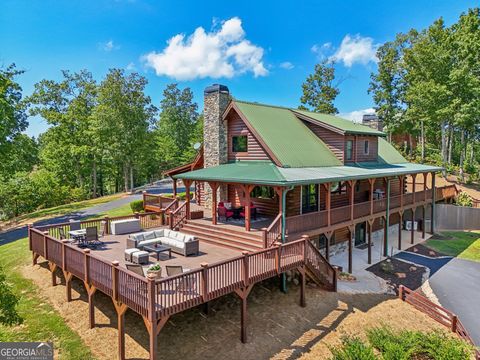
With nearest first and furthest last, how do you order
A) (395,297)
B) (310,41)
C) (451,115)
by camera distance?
(395,297) → (451,115) → (310,41)

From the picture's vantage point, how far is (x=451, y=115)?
108ft

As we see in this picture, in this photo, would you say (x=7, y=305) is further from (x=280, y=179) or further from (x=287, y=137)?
(x=287, y=137)

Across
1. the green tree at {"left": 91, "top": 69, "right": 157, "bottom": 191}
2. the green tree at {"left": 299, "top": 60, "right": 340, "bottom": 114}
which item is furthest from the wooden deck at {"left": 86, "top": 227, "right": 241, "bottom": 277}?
the green tree at {"left": 299, "top": 60, "right": 340, "bottom": 114}

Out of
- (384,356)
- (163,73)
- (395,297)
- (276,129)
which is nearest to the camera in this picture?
(384,356)

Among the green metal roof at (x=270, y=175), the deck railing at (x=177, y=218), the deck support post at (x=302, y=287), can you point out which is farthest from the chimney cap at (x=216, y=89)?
the deck support post at (x=302, y=287)

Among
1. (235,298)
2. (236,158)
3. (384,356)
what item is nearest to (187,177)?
(236,158)

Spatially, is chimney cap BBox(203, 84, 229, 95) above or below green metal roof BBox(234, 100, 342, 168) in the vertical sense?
above

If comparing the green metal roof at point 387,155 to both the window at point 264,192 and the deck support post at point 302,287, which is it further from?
the deck support post at point 302,287

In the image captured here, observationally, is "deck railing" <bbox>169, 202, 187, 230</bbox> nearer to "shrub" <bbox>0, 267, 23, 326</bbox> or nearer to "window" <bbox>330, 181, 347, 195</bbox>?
"window" <bbox>330, 181, 347, 195</bbox>

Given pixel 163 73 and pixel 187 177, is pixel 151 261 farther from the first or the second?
pixel 163 73

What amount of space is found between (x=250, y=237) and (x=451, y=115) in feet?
103

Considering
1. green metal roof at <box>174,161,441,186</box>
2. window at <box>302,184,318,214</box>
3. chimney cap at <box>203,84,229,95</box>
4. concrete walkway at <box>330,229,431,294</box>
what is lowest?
concrete walkway at <box>330,229,431,294</box>

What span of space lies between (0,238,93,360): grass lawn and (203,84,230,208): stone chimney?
10.2m

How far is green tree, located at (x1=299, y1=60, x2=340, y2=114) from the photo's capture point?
52.7 m
